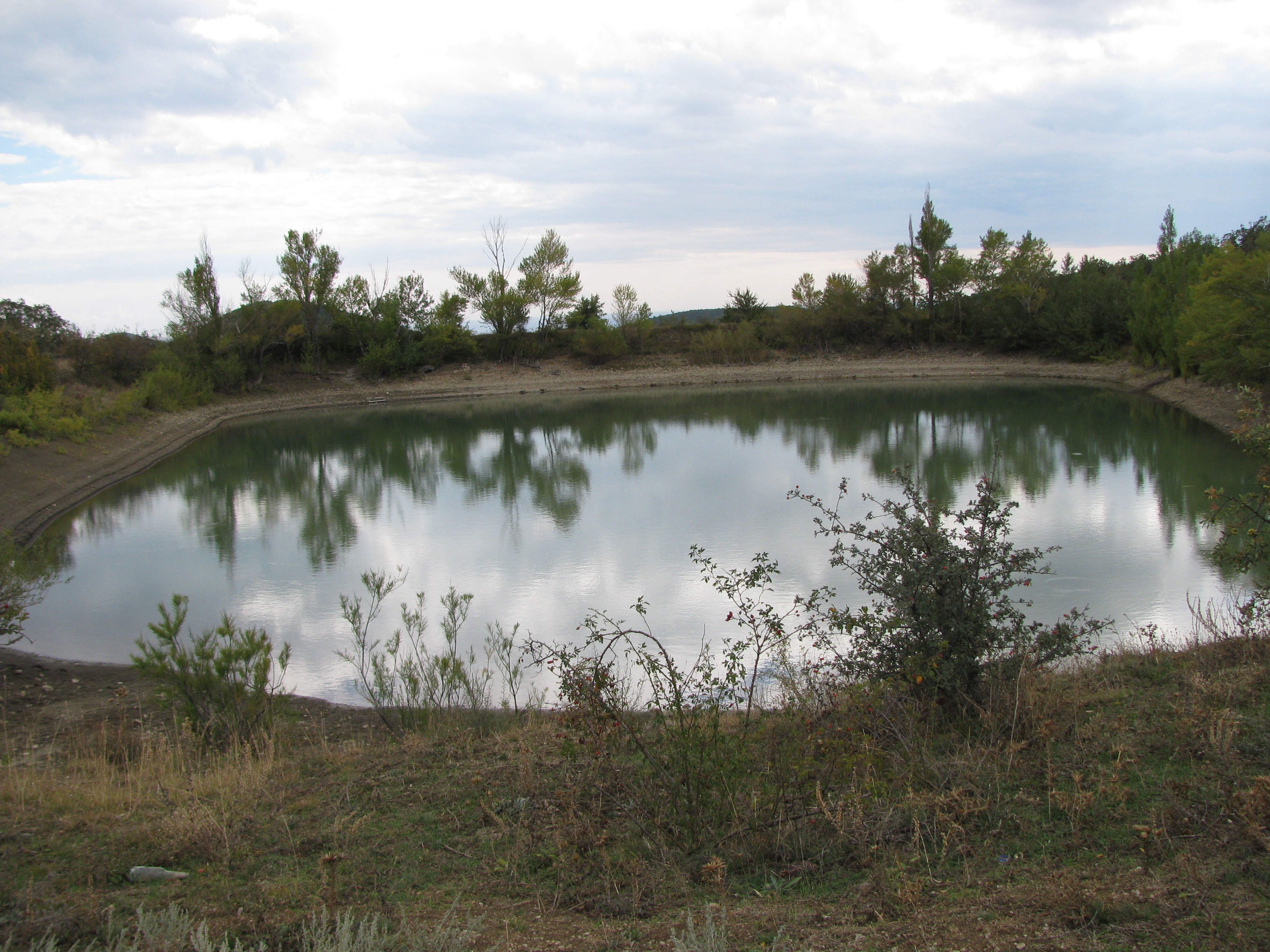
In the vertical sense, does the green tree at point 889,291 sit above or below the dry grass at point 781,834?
above

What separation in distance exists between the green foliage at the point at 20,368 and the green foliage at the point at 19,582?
12330mm

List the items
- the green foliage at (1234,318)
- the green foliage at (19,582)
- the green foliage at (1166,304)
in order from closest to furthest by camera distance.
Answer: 1. the green foliage at (19,582)
2. the green foliage at (1234,318)
3. the green foliage at (1166,304)

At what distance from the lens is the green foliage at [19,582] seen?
A: 275 inches

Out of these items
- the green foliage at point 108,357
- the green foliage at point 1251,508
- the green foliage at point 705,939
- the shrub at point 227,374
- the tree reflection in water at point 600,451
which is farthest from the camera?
the shrub at point 227,374

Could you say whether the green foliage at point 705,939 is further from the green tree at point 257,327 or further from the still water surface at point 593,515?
the green tree at point 257,327

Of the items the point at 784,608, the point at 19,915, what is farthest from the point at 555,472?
the point at 19,915

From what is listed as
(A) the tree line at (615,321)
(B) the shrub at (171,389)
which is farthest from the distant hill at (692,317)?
(B) the shrub at (171,389)

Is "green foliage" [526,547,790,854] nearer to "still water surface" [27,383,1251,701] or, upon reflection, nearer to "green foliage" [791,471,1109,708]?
"green foliage" [791,471,1109,708]

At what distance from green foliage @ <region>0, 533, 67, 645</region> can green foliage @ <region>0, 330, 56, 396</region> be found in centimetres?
1233

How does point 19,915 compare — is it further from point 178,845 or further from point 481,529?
point 481,529

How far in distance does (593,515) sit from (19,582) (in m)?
6.85

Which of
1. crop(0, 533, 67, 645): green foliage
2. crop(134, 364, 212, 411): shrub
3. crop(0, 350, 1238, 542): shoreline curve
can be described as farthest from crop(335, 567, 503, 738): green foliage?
crop(134, 364, 212, 411): shrub

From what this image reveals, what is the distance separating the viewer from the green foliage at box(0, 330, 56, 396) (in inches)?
789

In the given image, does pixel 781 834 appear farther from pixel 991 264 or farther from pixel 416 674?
pixel 991 264
